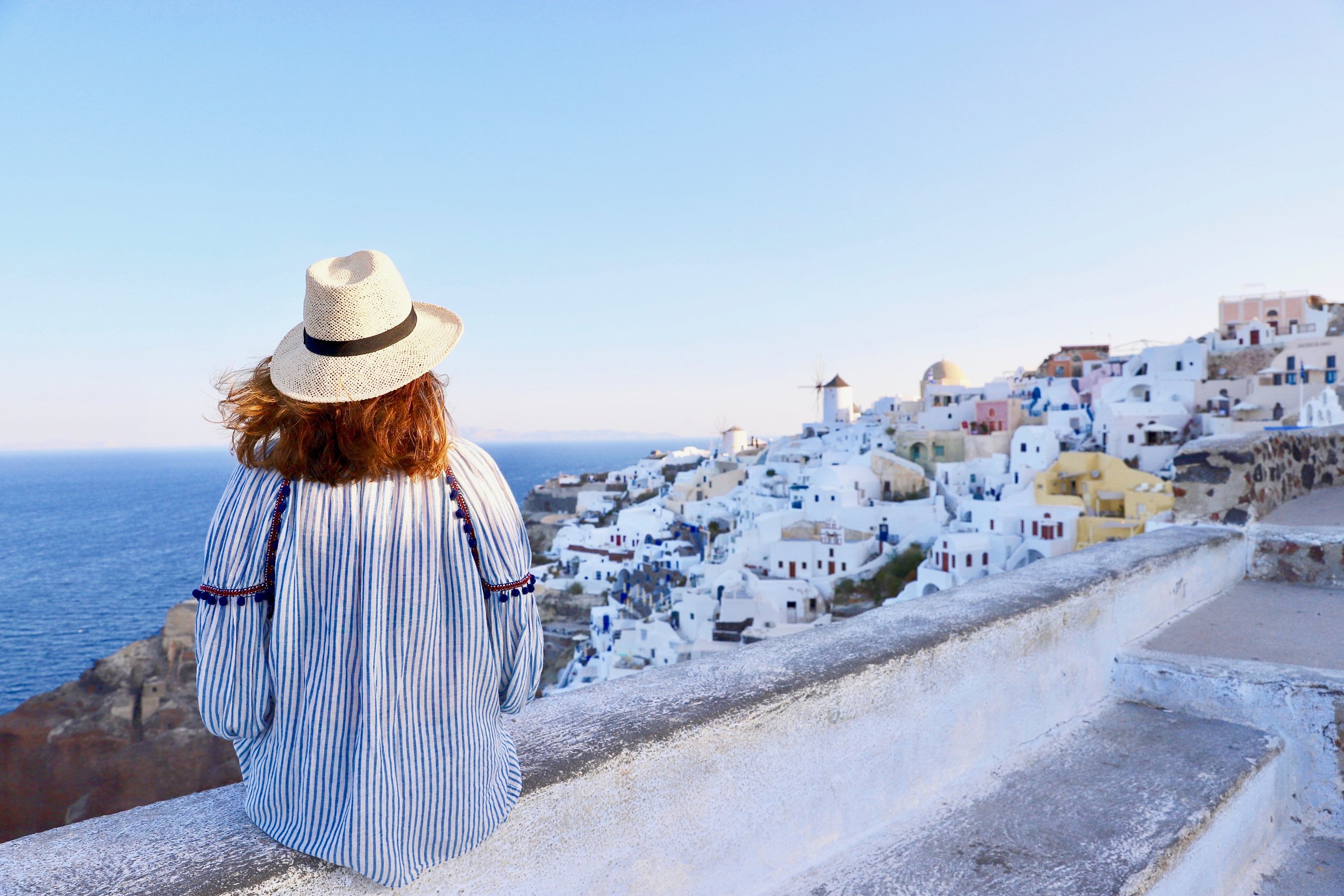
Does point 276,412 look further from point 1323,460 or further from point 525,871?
point 1323,460

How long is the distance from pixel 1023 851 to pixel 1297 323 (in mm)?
32490

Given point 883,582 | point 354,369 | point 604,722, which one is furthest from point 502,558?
point 883,582

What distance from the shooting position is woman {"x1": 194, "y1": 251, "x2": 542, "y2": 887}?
0.85 meters

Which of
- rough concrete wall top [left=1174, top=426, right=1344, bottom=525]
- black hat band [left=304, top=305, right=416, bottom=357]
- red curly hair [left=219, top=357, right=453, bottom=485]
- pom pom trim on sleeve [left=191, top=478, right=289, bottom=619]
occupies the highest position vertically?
black hat band [left=304, top=305, right=416, bottom=357]

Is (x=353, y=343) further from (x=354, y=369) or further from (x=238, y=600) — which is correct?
(x=238, y=600)

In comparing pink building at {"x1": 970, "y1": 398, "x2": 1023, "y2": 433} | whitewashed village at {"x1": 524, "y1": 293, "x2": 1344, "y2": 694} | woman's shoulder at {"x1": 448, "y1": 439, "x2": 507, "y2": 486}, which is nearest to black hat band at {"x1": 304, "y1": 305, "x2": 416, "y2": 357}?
Answer: woman's shoulder at {"x1": 448, "y1": 439, "x2": 507, "y2": 486}

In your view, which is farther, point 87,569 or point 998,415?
point 87,569

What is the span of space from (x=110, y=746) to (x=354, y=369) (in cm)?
1928

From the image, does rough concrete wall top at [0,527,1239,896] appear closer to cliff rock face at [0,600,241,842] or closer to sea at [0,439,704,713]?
sea at [0,439,704,713]

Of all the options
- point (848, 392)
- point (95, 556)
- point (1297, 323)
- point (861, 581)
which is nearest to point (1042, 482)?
point (861, 581)

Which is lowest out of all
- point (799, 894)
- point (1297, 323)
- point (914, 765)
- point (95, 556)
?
point (95, 556)

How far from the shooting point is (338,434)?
2.80ft

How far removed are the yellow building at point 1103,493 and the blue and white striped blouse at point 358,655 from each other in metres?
16.1

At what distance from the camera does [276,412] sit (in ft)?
2.87
